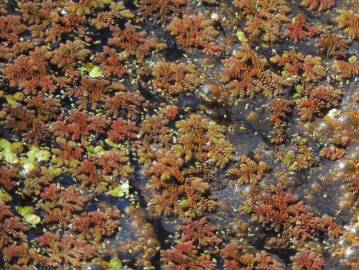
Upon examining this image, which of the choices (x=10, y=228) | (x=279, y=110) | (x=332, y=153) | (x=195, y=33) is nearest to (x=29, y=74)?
(x=10, y=228)

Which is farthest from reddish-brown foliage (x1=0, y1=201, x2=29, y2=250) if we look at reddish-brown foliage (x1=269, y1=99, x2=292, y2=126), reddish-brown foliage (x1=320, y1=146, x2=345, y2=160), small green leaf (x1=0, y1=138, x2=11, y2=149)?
reddish-brown foliage (x1=320, y1=146, x2=345, y2=160)

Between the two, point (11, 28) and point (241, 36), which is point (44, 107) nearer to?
point (11, 28)

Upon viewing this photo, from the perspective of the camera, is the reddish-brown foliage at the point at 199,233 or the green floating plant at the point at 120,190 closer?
the reddish-brown foliage at the point at 199,233

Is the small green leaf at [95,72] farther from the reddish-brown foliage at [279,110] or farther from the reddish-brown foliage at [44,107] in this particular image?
the reddish-brown foliage at [279,110]

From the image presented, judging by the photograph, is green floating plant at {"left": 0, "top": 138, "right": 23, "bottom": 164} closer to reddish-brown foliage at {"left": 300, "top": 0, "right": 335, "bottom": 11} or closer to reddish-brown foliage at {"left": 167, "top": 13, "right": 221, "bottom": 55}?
reddish-brown foliage at {"left": 167, "top": 13, "right": 221, "bottom": 55}

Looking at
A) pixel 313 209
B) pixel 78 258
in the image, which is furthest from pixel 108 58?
pixel 313 209

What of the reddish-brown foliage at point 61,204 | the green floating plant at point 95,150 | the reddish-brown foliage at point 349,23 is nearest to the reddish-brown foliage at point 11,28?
the green floating plant at point 95,150

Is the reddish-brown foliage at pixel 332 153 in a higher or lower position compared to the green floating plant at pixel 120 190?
higher
